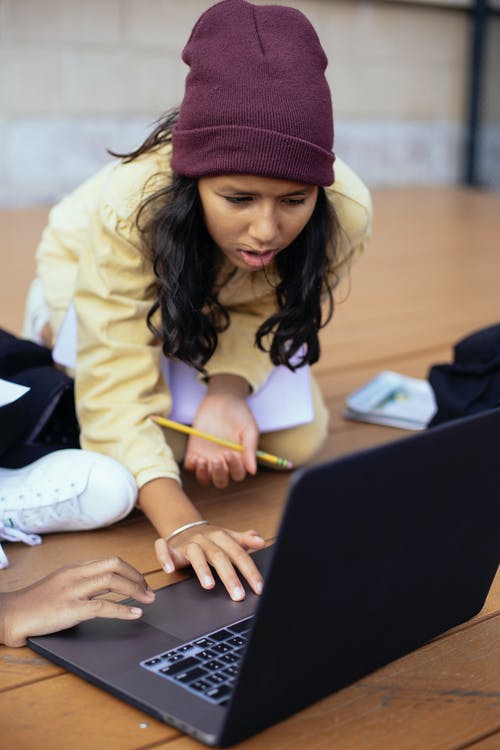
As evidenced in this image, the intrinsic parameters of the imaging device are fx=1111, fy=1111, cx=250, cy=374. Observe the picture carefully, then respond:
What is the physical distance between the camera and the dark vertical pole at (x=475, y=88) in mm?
5426

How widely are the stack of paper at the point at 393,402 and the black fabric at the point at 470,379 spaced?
0.46 ft

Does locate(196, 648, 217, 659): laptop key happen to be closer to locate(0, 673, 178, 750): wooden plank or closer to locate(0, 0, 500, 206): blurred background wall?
locate(0, 673, 178, 750): wooden plank

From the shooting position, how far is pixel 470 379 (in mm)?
1695

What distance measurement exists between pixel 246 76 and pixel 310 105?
0.08m

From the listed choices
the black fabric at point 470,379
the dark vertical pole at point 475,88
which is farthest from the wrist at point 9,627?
the dark vertical pole at point 475,88

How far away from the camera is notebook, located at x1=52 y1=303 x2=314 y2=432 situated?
63.6 inches

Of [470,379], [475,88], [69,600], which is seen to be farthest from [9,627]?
[475,88]

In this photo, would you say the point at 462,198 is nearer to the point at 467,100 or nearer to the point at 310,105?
the point at 467,100

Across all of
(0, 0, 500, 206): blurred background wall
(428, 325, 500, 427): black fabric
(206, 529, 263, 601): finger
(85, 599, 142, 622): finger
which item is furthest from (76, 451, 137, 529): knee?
(0, 0, 500, 206): blurred background wall

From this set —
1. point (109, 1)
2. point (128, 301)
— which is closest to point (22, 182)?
point (109, 1)

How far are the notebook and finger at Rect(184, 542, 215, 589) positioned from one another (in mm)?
464

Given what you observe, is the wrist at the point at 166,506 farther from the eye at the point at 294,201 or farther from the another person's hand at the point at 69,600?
the eye at the point at 294,201

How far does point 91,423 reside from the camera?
144 cm

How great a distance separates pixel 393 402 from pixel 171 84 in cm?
296
